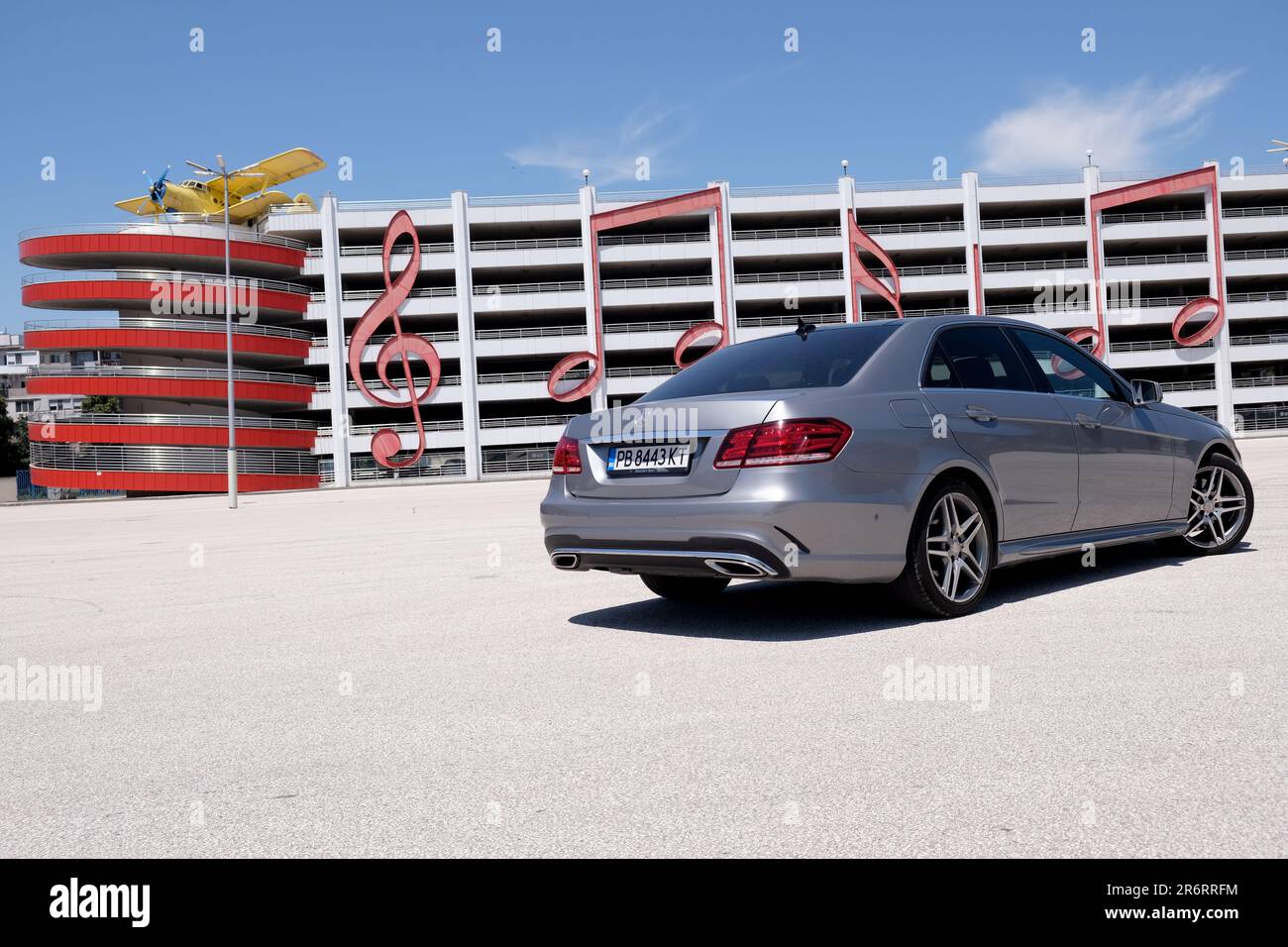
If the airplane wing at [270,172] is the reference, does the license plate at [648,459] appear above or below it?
below

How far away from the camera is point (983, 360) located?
622 centimetres

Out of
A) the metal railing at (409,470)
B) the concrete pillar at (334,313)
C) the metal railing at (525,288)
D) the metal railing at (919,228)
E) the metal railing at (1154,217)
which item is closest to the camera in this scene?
the metal railing at (409,470)

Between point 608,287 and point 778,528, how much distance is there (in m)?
56.0

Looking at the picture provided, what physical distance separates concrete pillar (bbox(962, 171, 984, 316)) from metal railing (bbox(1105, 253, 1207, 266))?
7.81 metres

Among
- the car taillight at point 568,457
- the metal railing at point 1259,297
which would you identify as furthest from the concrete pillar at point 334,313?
the car taillight at point 568,457

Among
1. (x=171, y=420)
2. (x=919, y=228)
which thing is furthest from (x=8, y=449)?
(x=919, y=228)

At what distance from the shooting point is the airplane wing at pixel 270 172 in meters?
59.2

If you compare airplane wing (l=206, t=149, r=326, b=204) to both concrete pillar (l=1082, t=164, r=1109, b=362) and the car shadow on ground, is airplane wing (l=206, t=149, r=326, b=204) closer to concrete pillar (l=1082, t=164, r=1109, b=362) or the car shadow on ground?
concrete pillar (l=1082, t=164, r=1109, b=362)

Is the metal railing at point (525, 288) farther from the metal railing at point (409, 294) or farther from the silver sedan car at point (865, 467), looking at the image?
the silver sedan car at point (865, 467)

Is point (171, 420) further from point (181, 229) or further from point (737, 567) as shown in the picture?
point (737, 567)

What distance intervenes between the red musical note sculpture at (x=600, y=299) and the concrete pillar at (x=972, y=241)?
13964 millimetres

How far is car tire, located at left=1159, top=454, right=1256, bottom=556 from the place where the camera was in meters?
7.70
